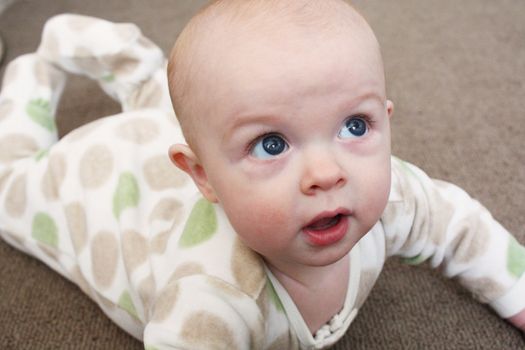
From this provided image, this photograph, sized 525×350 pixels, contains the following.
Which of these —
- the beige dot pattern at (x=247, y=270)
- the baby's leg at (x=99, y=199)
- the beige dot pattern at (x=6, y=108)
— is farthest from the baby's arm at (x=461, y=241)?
the beige dot pattern at (x=6, y=108)

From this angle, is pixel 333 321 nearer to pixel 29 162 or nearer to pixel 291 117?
pixel 291 117

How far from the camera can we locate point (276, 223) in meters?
0.47

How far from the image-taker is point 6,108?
3.24 feet

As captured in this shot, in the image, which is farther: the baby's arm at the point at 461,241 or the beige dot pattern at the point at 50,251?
the beige dot pattern at the point at 50,251

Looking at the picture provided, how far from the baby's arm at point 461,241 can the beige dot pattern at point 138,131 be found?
390 mm

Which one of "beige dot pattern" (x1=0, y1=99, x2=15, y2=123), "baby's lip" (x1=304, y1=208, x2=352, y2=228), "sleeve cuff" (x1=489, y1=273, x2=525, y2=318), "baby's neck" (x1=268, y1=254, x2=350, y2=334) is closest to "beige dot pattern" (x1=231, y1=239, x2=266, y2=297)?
"baby's neck" (x1=268, y1=254, x2=350, y2=334)

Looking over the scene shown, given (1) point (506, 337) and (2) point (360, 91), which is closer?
(2) point (360, 91)

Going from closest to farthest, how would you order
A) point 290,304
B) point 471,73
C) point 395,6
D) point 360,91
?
point 360,91 → point 290,304 → point 471,73 → point 395,6

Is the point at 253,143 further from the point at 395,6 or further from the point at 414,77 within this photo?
the point at 395,6

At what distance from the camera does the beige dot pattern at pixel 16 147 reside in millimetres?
916

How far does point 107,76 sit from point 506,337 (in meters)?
0.84

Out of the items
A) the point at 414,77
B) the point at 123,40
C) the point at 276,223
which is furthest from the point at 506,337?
the point at 123,40

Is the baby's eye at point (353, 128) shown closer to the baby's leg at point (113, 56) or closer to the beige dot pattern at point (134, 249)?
the beige dot pattern at point (134, 249)

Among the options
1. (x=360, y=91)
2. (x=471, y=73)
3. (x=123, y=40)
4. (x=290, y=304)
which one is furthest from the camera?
(x=471, y=73)
